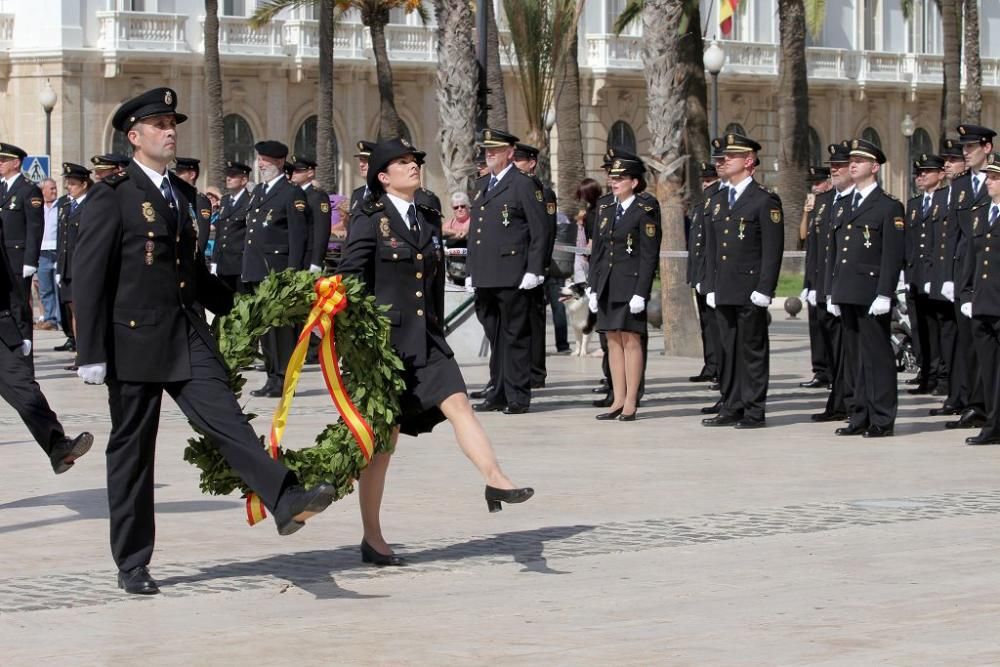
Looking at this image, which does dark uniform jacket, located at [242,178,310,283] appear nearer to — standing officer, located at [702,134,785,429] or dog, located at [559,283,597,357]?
standing officer, located at [702,134,785,429]

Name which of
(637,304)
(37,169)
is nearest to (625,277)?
(637,304)

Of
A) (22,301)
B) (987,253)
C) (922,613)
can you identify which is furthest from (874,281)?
(922,613)

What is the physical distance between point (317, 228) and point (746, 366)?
4.25 meters

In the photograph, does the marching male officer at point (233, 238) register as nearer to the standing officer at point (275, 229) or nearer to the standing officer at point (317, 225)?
the standing officer at point (275, 229)

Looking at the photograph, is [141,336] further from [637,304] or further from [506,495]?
[637,304]

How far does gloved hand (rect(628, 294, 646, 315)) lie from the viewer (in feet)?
51.3

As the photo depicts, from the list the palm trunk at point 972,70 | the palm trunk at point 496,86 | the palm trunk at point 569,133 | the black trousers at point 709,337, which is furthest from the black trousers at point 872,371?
the palm trunk at point 972,70

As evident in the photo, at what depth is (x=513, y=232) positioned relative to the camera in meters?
16.5

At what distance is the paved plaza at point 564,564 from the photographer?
7730 millimetres

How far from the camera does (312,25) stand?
52.1 m

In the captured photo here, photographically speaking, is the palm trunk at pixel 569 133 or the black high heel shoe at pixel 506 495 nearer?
the black high heel shoe at pixel 506 495

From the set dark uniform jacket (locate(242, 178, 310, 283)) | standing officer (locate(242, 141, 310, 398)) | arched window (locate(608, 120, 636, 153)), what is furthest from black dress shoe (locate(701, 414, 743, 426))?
arched window (locate(608, 120, 636, 153))

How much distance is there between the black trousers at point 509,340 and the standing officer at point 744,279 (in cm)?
155

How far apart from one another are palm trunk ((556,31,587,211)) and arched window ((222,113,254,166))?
28.5 ft
